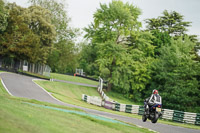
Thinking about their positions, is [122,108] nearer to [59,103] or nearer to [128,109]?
[128,109]

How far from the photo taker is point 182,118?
29844mm

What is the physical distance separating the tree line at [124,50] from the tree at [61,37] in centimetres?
217

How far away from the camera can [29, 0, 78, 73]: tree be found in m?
57.4

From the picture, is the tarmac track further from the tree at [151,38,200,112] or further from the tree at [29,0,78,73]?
the tree at [29,0,78,73]

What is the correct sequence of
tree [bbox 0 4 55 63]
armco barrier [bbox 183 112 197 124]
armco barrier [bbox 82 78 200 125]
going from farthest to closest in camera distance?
tree [bbox 0 4 55 63], armco barrier [bbox 82 78 200 125], armco barrier [bbox 183 112 197 124]

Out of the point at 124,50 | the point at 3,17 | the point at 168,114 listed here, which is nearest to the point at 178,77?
the point at 124,50

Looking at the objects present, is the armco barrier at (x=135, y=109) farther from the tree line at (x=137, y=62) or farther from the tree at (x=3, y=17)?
the tree at (x=3, y=17)

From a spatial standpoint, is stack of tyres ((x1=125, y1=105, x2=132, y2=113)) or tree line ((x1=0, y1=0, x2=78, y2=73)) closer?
stack of tyres ((x1=125, y1=105, x2=132, y2=113))

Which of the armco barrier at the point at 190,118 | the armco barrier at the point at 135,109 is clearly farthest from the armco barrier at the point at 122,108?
the armco barrier at the point at 190,118

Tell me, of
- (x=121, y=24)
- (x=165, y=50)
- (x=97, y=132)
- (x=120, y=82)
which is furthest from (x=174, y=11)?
(x=97, y=132)

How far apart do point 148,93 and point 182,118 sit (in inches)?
760

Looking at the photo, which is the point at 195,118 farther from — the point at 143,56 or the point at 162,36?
the point at 162,36

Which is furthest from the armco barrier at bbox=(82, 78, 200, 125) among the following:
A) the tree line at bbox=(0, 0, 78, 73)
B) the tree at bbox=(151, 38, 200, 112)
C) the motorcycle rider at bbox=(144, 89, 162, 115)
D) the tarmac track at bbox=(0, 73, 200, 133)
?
the tree line at bbox=(0, 0, 78, 73)

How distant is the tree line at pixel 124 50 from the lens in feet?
147
